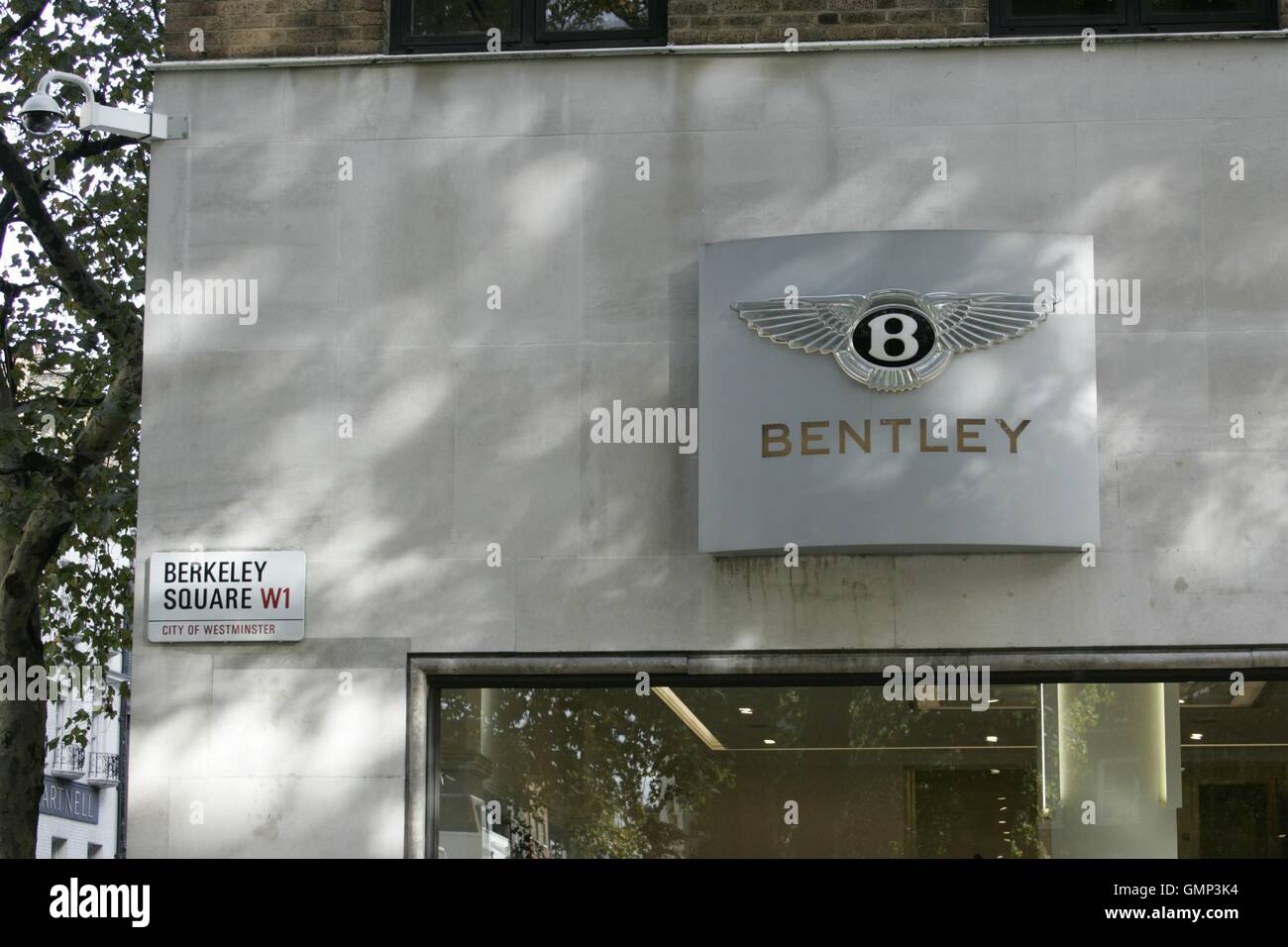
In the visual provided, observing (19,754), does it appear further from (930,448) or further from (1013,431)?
(1013,431)

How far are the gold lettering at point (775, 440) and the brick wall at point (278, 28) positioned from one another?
3185 mm

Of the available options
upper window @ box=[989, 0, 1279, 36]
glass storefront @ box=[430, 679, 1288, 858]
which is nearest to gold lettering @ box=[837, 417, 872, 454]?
glass storefront @ box=[430, 679, 1288, 858]

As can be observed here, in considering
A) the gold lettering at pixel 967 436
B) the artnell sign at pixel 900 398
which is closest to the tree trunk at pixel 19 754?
the artnell sign at pixel 900 398

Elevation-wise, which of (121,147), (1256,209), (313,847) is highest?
(121,147)

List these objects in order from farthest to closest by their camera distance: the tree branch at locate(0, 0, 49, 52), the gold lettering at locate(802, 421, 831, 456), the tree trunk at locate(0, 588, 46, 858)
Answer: the tree branch at locate(0, 0, 49, 52) → the tree trunk at locate(0, 588, 46, 858) → the gold lettering at locate(802, 421, 831, 456)

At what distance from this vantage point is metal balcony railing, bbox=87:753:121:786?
41.1m

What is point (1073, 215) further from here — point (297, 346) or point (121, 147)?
→ point (121, 147)

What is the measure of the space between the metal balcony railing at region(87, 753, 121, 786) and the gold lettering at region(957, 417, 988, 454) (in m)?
35.6

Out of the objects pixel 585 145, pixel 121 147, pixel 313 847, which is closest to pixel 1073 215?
pixel 585 145

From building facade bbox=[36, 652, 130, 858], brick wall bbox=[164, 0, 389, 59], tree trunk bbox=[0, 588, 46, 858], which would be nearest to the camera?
brick wall bbox=[164, 0, 389, 59]

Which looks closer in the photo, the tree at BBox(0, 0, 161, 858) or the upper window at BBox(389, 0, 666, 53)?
the upper window at BBox(389, 0, 666, 53)

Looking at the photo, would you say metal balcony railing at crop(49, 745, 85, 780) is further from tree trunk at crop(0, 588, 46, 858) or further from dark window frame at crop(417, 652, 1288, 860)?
dark window frame at crop(417, 652, 1288, 860)

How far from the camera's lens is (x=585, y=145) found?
952 cm

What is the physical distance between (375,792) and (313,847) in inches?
16.7
